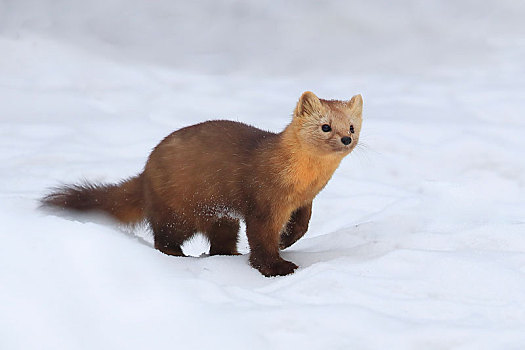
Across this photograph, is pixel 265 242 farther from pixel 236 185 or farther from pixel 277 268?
pixel 236 185

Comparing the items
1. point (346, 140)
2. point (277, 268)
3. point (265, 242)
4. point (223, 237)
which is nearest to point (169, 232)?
point (223, 237)

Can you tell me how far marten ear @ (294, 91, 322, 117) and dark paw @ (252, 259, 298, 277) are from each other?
0.74m

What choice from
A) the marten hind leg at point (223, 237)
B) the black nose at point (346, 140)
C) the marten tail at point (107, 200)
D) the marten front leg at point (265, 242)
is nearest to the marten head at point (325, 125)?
the black nose at point (346, 140)

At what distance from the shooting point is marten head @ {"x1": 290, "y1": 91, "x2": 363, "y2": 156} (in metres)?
3.77

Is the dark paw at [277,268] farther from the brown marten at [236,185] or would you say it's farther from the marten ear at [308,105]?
the marten ear at [308,105]

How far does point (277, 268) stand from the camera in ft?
12.6

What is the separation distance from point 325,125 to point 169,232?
1082mm

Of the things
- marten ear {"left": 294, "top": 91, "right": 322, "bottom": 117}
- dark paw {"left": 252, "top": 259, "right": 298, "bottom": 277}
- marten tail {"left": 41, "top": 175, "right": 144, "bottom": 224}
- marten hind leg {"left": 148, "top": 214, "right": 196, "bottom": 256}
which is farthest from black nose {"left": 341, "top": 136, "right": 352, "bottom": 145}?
marten tail {"left": 41, "top": 175, "right": 144, "bottom": 224}

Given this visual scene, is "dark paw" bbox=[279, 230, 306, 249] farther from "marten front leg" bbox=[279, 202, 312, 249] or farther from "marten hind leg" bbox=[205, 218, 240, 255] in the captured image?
"marten hind leg" bbox=[205, 218, 240, 255]

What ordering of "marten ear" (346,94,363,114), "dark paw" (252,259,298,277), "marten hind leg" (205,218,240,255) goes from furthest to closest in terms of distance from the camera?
1. "marten hind leg" (205,218,240,255)
2. "marten ear" (346,94,363,114)
3. "dark paw" (252,259,298,277)

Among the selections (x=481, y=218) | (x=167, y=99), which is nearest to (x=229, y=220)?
(x=481, y=218)

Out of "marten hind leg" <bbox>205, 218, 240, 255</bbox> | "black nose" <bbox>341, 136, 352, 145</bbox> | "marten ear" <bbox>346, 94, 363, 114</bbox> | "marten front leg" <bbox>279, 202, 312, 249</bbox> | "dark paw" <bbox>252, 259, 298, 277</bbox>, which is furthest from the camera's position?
"marten hind leg" <bbox>205, 218, 240, 255</bbox>

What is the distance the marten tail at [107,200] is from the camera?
4457 millimetres

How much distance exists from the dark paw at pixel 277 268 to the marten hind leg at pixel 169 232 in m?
0.57
